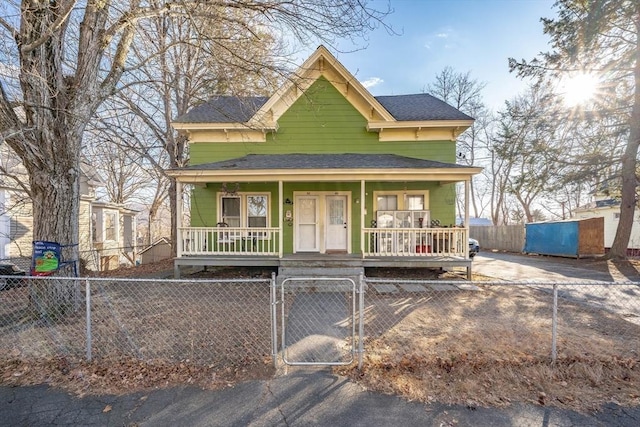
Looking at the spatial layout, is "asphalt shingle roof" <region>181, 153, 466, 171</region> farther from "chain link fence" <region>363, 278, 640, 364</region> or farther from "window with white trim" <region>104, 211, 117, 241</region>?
"window with white trim" <region>104, 211, 117, 241</region>

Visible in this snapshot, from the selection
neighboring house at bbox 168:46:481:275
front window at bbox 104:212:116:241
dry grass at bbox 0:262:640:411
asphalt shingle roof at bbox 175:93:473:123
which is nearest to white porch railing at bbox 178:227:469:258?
neighboring house at bbox 168:46:481:275

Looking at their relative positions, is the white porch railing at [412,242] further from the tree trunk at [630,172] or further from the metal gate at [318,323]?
the tree trunk at [630,172]

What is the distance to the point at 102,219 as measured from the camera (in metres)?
15.8

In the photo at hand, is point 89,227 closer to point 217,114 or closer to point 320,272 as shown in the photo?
point 217,114

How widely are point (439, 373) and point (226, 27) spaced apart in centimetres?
703

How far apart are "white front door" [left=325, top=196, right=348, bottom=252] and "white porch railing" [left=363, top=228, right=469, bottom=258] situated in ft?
4.31

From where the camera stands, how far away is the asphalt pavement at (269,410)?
2633 mm

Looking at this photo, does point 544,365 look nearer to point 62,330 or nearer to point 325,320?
point 325,320

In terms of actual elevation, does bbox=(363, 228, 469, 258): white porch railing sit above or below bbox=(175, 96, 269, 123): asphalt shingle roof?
below

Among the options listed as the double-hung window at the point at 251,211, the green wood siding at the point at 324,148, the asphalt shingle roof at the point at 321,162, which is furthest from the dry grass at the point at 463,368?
the green wood siding at the point at 324,148

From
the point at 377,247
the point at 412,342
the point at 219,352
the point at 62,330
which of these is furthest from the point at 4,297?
the point at 377,247

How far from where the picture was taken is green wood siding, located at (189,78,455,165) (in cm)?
1016

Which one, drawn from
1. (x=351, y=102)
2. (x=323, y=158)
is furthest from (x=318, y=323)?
(x=351, y=102)

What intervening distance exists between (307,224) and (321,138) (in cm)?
309
